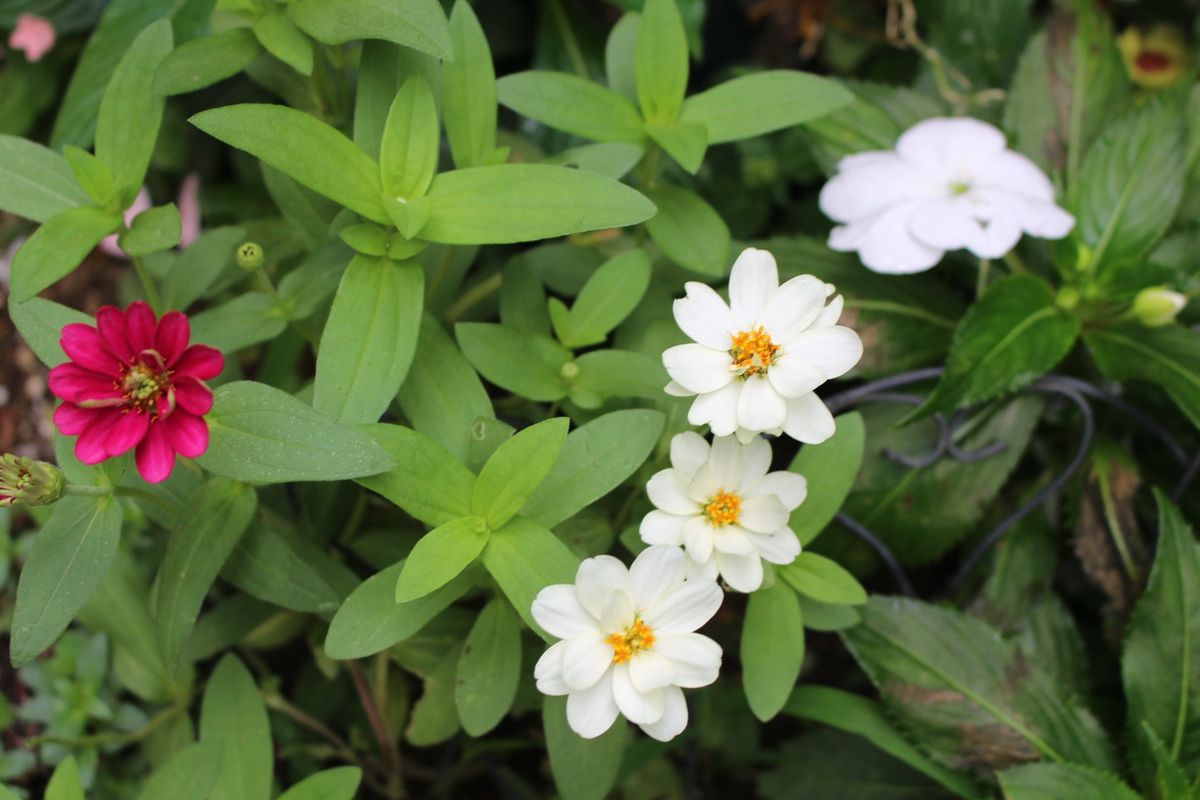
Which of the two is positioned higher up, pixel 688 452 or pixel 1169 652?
pixel 688 452

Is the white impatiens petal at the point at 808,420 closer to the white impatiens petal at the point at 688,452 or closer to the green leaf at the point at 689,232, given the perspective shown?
the white impatiens petal at the point at 688,452

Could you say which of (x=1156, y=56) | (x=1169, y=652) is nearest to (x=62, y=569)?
(x=1169, y=652)

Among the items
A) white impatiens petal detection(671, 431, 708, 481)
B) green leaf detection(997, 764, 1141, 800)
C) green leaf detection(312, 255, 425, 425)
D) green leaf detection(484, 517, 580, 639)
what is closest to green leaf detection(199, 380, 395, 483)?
green leaf detection(312, 255, 425, 425)

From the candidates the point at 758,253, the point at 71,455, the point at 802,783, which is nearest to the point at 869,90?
the point at 758,253

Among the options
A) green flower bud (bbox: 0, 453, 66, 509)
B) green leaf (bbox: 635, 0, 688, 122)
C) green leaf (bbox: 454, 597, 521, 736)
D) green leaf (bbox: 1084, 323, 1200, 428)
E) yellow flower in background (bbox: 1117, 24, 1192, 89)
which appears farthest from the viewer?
yellow flower in background (bbox: 1117, 24, 1192, 89)

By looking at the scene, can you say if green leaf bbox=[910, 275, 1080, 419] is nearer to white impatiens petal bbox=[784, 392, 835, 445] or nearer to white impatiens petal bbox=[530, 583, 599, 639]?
white impatiens petal bbox=[784, 392, 835, 445]

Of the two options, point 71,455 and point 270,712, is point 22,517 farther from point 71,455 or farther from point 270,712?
point 71,455

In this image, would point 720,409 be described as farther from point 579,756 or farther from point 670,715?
point 579,756
